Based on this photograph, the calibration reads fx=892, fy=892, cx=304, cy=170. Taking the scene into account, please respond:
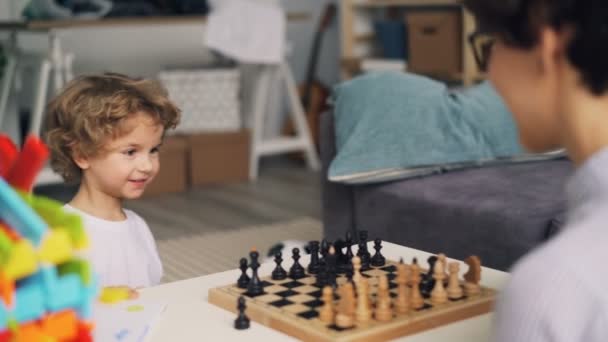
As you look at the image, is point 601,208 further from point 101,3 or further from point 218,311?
point 101,3

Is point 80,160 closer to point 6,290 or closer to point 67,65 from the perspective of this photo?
point 6,290

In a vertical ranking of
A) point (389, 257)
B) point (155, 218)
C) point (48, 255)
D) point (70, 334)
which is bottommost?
point (155, 218)

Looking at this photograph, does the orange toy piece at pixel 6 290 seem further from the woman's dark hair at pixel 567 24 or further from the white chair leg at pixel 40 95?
the white chair leg at pixel 40 95

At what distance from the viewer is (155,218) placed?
149 inches

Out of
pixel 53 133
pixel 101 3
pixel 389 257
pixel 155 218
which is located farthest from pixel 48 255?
pixel 101 3

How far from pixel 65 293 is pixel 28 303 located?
0.04 m

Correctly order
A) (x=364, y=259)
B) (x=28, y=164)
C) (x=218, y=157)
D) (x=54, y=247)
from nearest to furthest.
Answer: (x=54, y=247), (x=28, y=164), (x=364, y=259), (x=218, y=157)

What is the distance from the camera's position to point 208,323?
4.23ft

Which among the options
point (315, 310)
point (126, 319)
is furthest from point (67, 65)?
point (315, 310)

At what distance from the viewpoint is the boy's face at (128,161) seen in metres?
1.80

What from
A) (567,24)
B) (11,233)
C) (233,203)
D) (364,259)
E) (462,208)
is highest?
(567,24)

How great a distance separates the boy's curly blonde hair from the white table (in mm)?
427

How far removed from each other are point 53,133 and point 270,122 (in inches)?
136

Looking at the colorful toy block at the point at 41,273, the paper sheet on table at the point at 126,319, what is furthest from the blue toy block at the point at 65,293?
the paper sheet on table at the point at 126,319
